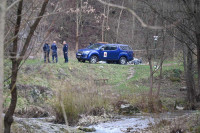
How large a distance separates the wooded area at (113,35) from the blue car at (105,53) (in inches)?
93.3

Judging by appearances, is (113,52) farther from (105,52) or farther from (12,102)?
(12,102)

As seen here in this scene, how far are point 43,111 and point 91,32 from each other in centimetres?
3632

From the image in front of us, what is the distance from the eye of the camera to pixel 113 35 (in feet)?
144

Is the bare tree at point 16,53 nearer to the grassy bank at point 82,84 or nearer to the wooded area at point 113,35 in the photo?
the wooded area at point 113,35

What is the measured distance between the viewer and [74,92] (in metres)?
10.9

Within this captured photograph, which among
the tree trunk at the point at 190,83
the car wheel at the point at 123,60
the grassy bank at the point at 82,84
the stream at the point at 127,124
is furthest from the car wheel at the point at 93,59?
the stream at the point at 127,124

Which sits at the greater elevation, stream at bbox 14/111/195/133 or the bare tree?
the bare tree

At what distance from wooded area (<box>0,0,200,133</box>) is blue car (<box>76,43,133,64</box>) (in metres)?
Result: 2.37

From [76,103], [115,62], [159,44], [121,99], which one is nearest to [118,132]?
[76,103]

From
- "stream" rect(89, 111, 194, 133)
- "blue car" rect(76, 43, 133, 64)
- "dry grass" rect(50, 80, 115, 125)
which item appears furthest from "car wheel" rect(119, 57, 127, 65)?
"stream" rect(89, 111, 194, 133)

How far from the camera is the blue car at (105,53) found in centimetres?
2725

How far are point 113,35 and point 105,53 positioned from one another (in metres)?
16.1

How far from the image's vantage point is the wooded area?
12.2ft

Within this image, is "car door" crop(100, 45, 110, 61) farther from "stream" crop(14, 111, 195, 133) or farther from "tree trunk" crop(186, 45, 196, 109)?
"stream" crop(14, 111, 195, 133)
